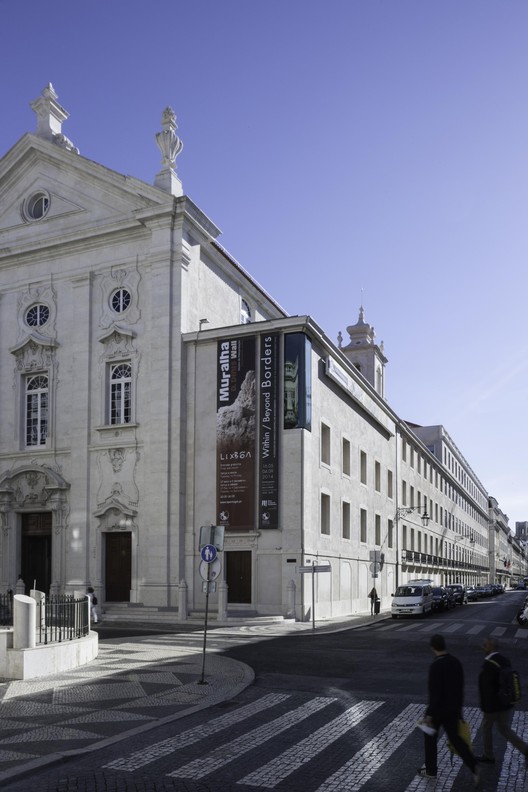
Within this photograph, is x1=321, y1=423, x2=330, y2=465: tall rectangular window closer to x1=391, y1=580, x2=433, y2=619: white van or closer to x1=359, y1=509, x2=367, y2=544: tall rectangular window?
x1=391, y1=580, x2=433, y2=619: white van

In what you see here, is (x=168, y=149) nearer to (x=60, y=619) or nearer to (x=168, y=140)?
(x=168, y=140)

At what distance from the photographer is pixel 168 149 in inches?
1478

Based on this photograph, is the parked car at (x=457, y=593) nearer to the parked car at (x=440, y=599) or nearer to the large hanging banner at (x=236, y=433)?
the parked car at (x=440, y=599)

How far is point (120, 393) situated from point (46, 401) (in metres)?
4.28

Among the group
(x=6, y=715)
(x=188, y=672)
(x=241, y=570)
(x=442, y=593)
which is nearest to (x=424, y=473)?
(x=442, y=593)

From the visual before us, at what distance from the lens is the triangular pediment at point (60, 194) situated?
37312 mm

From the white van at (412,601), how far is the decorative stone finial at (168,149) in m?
21.6

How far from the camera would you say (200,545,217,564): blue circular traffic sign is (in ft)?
50.9

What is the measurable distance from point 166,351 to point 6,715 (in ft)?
80.6

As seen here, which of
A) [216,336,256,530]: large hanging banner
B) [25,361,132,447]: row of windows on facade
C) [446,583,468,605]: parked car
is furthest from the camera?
[446,583,468,605]: parked car

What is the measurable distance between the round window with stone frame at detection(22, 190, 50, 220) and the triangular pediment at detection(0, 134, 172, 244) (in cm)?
4

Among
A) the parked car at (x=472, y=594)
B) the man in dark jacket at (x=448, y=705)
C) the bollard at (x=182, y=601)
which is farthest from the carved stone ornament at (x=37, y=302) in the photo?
the parked car at (x=472, y=594)

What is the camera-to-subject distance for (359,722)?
11422 millimetres

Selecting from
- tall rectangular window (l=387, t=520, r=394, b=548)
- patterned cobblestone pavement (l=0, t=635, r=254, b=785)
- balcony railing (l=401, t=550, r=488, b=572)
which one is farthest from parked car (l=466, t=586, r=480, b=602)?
patterned cobblestone pavement (l=0, t=635, r=254, b=785)
